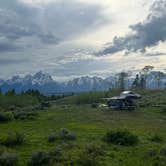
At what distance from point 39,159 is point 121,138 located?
1156 centimetres

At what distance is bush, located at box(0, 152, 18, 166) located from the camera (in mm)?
24516

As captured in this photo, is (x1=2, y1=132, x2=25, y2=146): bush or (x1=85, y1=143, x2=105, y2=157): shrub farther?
(x1=2, y1=132, x2=25, y2=146): bush

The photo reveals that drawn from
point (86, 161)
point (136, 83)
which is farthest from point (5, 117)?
point (136, 83)

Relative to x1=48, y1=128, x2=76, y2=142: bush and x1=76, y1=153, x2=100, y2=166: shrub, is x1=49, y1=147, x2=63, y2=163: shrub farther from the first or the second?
x1=48, y1=128, x2=76, y2=142: bush

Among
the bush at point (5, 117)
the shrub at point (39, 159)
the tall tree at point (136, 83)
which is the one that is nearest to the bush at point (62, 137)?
the shrub at point (39, 159)

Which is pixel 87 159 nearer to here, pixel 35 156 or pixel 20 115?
pixel 35 156

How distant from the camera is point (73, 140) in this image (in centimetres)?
3472

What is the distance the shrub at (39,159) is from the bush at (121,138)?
10.4m

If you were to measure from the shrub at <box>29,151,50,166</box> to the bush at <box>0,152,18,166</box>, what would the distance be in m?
1.13

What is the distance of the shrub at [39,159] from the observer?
25.4 meters

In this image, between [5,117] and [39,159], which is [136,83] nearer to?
[5,117]

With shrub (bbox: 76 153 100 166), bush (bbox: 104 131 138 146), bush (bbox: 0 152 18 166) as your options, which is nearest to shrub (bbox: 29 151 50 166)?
bush (bbox: 0 152 18 166)

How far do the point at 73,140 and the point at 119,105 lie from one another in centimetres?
4920

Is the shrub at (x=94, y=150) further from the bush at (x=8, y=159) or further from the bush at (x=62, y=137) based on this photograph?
the bush at (x=62, y=137)
